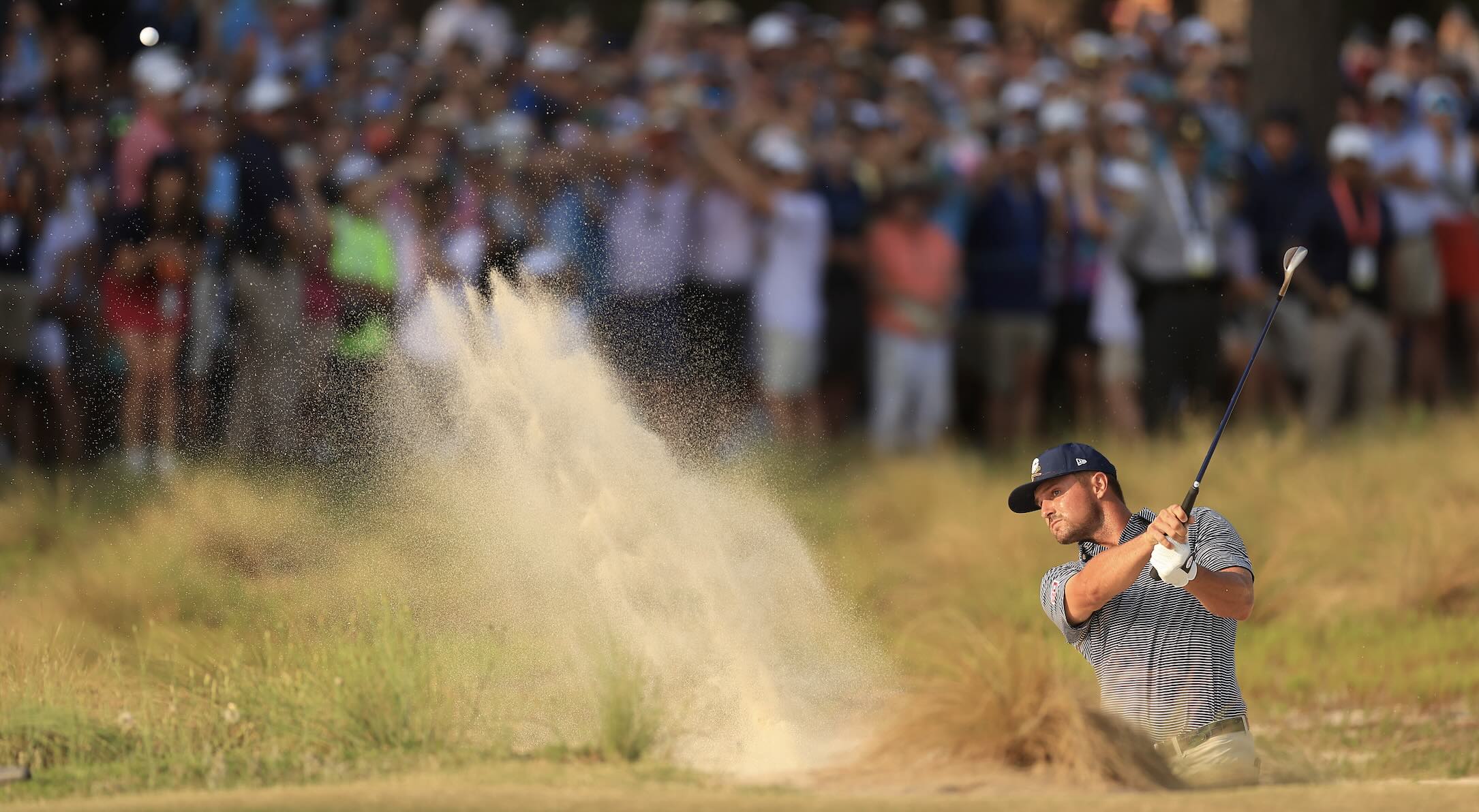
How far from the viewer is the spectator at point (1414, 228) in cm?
1583

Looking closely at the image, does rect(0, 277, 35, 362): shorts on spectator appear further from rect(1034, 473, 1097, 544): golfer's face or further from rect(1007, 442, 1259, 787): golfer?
rect(1034, 473, 1097, 544): golfer's face

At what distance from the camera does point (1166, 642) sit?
6.51 metres

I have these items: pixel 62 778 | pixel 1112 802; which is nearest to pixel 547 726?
pixel 62 778

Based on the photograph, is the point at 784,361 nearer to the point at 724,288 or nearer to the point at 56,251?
the point at 724,288

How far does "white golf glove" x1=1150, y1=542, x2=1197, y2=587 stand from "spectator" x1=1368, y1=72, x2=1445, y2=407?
1030 cm

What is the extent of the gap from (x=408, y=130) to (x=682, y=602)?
18.6ft

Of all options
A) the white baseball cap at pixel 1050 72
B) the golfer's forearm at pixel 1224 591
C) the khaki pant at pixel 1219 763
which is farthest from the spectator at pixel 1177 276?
the golfer's forearm at pixel 1224 591

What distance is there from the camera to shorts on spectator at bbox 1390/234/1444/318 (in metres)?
15.8

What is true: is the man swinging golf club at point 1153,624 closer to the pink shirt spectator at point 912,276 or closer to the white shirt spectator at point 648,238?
the white shirt spectator at point 648,238

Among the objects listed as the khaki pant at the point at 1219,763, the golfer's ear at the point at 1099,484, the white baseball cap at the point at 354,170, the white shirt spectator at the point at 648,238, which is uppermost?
the white baseball cap at the point at 354,170

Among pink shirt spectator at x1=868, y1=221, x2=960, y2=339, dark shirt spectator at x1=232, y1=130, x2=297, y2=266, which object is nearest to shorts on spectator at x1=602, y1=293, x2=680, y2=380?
pink shirt spectator at x1=868, y1=221, x2=960, y2=339

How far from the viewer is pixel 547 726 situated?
785 cm

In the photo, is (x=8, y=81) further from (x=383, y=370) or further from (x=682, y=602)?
(x=682, y=602)

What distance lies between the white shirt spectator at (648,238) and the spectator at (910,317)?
4.15 feet
